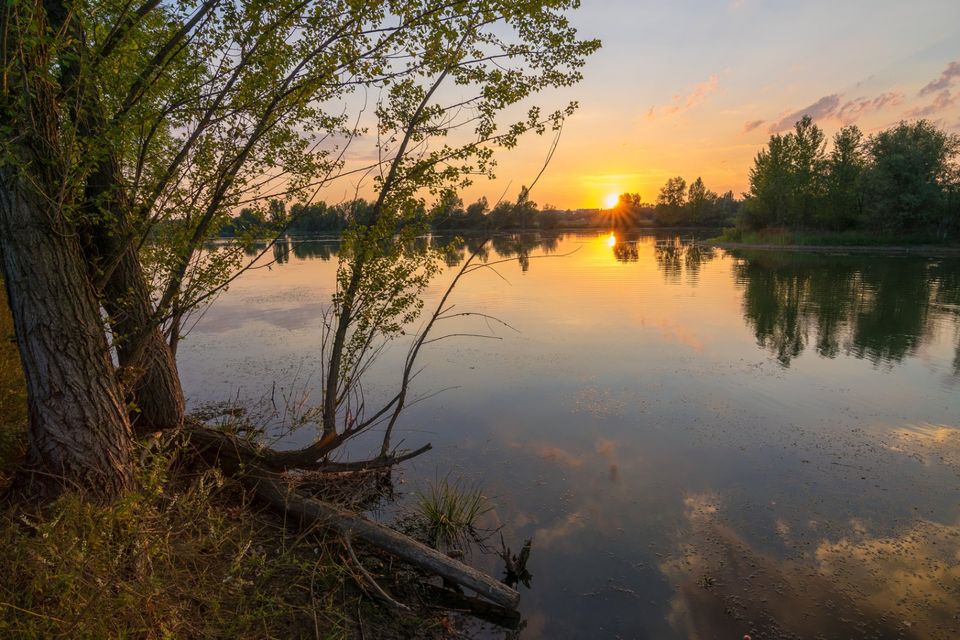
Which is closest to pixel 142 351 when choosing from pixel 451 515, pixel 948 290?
pixel 451 515

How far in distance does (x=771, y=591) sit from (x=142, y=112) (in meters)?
7.28

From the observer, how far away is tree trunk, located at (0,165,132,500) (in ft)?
12.7

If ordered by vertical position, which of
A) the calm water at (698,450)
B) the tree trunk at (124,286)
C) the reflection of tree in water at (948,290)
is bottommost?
the calm water at (698,450)

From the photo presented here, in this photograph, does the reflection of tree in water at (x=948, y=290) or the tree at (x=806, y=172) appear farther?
the tree at (x=806, y=172)

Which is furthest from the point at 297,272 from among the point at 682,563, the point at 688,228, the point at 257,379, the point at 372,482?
the point at 688,228

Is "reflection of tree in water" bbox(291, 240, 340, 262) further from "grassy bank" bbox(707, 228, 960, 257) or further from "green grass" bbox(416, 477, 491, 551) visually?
"grassy bank" bbox(707, 228, 960, 257)

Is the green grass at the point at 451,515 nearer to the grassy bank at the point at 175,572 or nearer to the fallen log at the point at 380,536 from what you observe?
the fallen log at the point at 380,536

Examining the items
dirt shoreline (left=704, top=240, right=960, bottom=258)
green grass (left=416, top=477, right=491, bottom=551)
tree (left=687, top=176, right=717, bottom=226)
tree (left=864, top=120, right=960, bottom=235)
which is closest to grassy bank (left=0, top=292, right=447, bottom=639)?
green grass (left=416, top=477, right=491, bottom=551)

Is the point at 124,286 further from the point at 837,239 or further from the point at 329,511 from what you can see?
the point at 837,239

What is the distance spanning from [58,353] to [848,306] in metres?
23.1

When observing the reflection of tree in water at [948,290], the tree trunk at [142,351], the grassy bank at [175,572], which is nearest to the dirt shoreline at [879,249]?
the reflection of tree in water at [948,290]

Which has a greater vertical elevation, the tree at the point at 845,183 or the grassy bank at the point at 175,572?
the tree at the point at 845,183

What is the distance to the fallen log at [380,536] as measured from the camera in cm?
500

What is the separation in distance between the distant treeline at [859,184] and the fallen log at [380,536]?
2162 inches
